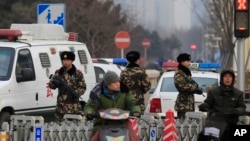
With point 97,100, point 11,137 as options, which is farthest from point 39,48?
point 97,100

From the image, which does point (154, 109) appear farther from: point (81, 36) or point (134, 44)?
point (134, 44)

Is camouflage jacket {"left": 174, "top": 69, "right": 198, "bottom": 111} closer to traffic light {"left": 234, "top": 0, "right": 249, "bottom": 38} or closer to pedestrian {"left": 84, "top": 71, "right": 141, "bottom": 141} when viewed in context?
traffic light {"left": 234, "top": 0, "right": 249, "bottom": 38}

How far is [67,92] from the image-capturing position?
14930 mm

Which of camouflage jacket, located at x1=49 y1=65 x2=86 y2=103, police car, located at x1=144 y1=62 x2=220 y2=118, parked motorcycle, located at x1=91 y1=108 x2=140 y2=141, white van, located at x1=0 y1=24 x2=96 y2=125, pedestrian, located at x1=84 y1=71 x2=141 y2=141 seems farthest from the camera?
police car, located at x1=144 y1=62 x2=220 y2=118

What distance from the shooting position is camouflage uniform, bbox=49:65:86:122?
1489 centimetres

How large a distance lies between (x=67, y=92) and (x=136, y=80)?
124 centimetres

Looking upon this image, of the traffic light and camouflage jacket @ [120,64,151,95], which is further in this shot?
the traffic light

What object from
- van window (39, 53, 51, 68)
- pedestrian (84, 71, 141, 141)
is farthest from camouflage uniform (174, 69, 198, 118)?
pedestrian (84, 71, 141, 141)

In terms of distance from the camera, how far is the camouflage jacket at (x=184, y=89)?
1502cm

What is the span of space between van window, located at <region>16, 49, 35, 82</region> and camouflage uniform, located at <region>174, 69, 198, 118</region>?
10.2 feet

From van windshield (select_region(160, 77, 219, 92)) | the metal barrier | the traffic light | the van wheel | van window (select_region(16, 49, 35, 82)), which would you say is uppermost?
the traffic light

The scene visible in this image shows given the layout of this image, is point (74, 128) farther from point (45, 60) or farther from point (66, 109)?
point (45, 60)

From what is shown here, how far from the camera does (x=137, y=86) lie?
1523cm

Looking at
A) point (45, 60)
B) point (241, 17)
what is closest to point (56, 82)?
point (45, 60)
